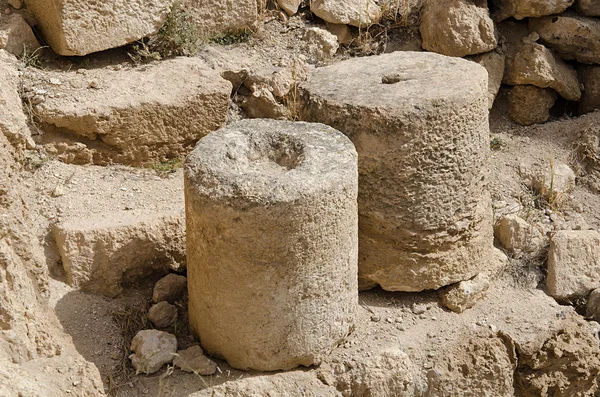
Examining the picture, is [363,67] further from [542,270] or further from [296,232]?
[542,270]

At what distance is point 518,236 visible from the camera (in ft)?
21.2

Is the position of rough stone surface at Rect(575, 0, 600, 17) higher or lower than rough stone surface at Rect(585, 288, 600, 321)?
higher

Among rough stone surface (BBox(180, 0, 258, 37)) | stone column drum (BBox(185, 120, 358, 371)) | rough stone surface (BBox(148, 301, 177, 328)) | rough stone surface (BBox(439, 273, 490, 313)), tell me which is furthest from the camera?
rough stone surface (BBox(180, 0, 258, 37))

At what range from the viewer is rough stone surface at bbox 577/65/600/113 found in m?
7.64

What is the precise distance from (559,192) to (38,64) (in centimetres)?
377

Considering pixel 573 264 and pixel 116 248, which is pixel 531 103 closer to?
pixel 573 264

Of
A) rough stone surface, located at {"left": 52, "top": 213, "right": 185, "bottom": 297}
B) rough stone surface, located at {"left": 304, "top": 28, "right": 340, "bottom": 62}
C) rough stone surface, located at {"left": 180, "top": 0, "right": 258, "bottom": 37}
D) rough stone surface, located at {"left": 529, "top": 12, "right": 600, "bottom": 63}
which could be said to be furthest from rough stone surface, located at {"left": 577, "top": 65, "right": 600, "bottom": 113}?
rough stone surface, located at {"left": 52, "top": 213, "right": 185, "bottom": 297}

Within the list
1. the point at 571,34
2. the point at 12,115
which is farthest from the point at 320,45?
the point at 12,115

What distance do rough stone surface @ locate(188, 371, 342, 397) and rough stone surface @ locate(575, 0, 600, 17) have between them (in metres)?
3.92

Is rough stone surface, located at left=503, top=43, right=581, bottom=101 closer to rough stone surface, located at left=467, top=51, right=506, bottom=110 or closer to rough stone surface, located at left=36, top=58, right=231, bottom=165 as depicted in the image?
rough stone surface, located at left=467, top=51, right=506, bottom=110

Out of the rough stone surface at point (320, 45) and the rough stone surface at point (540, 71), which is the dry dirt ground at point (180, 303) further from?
the rough stone surface at point (540, 71)

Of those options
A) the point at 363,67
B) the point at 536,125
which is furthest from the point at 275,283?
the point at 536,125

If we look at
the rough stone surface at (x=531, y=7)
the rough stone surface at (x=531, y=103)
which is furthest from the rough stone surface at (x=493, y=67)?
the rough stone surface at (x=531, y=7)

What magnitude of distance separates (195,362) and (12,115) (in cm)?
169
